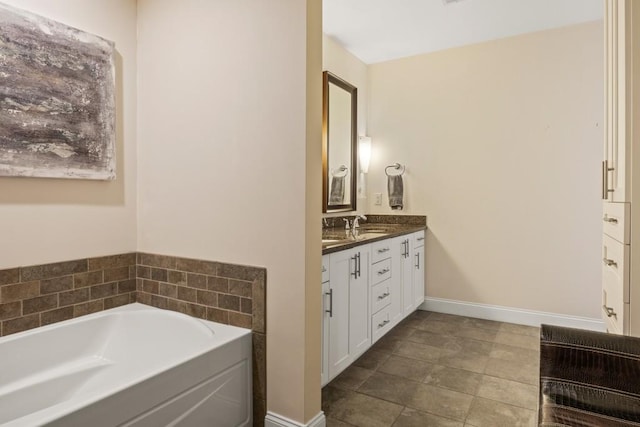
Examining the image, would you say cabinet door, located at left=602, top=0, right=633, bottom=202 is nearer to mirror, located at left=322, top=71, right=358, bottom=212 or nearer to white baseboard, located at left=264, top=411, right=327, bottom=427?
white baseboard, located at left=264, top=411, right=327, bottom=427

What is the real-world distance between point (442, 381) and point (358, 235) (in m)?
1.16

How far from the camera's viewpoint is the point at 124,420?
124 cm

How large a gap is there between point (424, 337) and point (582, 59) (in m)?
2.66

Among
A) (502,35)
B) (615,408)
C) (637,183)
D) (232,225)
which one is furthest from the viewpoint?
(502,35)

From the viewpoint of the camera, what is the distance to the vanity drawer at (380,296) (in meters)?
2.62

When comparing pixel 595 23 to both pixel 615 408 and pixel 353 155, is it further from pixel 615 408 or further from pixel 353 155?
pixel 615 408

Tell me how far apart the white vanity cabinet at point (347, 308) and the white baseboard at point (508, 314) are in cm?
149

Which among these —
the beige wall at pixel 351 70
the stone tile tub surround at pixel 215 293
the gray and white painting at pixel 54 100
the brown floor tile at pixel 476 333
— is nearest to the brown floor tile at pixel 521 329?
the brown floor tile at pixel 476 333

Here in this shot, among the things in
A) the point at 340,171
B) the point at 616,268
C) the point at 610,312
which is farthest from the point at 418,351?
the point at 340,171

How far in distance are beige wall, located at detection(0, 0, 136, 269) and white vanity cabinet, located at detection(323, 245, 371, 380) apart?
Answer: 123 cm

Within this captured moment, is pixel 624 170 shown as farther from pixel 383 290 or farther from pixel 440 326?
pixel 440 326

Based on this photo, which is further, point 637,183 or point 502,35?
point 502,35

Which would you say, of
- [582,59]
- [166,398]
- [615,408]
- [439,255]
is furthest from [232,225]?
[582,59]

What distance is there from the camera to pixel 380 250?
2725mm
